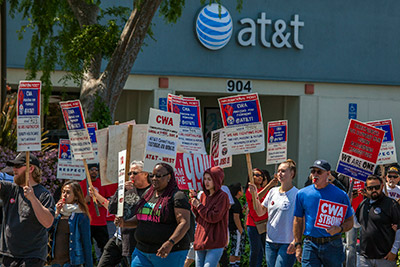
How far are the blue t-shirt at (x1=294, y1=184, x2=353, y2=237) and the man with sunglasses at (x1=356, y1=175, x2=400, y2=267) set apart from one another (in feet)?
3.54

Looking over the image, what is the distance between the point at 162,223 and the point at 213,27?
16001mm

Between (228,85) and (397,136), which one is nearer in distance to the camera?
(228,85)

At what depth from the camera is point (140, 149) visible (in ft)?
30.1

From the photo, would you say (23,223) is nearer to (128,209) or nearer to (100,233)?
(128,209)

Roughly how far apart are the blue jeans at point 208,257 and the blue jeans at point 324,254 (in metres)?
1.11

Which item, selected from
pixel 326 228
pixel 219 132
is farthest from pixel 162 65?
pixel 326 228

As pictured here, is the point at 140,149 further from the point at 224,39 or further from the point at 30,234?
the point at 224,39

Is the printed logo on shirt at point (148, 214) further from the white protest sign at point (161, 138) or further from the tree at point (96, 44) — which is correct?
the tree at point (96, 44)

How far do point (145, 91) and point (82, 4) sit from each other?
8609 mm

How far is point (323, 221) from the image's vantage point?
8.23m

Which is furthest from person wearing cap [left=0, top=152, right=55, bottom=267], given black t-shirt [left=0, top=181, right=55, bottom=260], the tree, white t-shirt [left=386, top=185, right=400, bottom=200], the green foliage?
the green foliage

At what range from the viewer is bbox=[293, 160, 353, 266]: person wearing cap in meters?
8.23

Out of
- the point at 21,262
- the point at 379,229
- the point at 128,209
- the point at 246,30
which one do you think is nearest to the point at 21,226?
the point at 21,262

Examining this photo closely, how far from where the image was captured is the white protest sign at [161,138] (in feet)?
27.3
